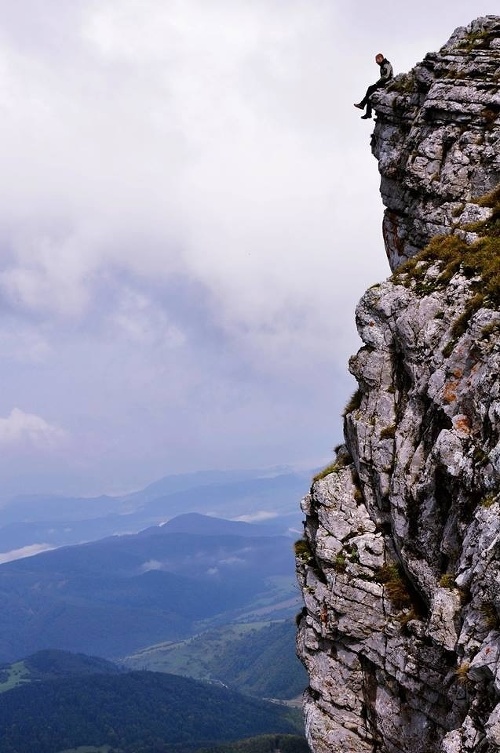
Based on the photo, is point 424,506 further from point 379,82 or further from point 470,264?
point 379,82

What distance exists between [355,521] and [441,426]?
7.20m

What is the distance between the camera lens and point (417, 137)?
1625 inches

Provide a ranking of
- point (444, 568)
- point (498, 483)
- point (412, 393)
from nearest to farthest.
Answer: point (498, 483) → point (444, 568) → point (412, 393)

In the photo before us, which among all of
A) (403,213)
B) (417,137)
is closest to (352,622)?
(403,213)

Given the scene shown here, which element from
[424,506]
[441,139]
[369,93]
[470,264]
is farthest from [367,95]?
[424,506]

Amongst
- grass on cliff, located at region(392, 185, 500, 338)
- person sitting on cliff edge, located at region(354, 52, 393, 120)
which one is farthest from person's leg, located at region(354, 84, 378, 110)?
grass on cliff, located at region(392, 185, 500, 338)

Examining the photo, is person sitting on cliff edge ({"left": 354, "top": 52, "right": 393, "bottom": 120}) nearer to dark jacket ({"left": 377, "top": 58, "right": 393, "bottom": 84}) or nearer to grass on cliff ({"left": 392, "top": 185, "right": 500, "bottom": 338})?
dark jacket ({"left": 377, "top": 58, "right": 393, "bottom": 84})

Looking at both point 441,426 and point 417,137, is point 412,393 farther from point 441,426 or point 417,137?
point 417,137

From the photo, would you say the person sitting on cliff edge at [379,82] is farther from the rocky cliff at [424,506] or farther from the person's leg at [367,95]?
the rocky cliff at [424,506]

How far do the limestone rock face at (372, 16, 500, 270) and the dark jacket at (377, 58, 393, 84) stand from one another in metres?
1.25

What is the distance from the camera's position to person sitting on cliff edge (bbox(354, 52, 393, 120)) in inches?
1793

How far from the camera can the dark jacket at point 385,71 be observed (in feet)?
150

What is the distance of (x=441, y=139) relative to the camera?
39.8m

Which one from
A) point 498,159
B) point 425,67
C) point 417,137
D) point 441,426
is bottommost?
point 441,426
